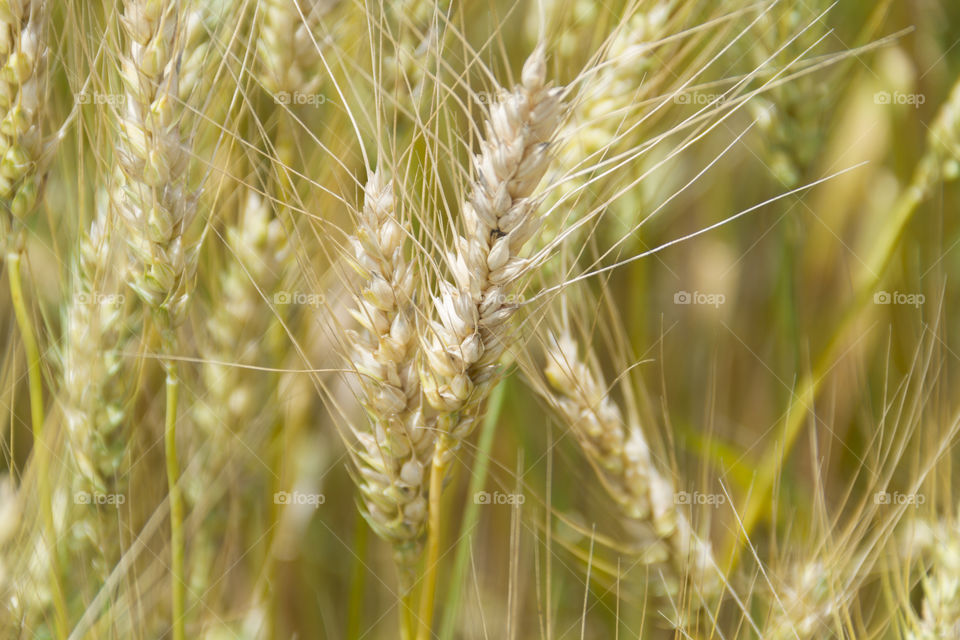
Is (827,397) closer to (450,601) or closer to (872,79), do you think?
(872,79)

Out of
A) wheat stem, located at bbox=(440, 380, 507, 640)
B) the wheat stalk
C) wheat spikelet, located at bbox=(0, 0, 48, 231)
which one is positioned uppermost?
wheat spikelet, located at bbox=(0, 0, 48, 231)

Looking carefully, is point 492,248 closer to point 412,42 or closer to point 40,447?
point 412,42

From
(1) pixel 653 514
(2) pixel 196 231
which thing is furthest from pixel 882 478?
(2) pixel 196 231

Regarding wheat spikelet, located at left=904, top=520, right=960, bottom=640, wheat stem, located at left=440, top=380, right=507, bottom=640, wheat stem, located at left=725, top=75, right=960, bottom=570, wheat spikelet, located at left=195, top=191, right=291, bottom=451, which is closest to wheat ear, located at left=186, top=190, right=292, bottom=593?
wheat spikelet, located at left=195, top=191, right=291, bottom=451

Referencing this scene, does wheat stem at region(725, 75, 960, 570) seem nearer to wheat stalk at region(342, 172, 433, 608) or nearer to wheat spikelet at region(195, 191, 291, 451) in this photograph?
wheat stalk at region(342, 172, 433, 608)

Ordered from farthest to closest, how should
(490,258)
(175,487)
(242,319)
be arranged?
(242,319) < (175,487) < (490,258)

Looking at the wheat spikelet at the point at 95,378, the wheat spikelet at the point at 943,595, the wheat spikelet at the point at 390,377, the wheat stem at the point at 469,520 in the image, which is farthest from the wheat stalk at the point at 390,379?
the wheat spikelet at the point at 943,595

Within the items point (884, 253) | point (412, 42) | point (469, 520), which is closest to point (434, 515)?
point (469, 520)

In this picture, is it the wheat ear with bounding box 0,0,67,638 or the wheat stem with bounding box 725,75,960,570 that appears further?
the wheat stem with bounding box 725,75,960,570
